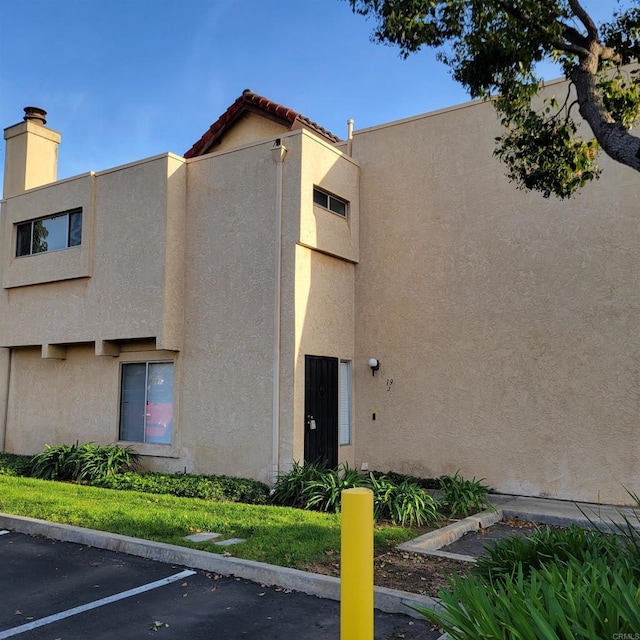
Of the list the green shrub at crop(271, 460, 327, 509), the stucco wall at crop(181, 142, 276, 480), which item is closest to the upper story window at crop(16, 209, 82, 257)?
the stucco wall at crop(181, 142, 276, 480)

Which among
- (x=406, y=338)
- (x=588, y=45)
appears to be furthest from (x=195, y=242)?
(x=588, y=45)

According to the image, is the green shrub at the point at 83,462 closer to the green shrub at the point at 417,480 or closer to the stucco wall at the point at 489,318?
the stucco wall at the point at 489,318

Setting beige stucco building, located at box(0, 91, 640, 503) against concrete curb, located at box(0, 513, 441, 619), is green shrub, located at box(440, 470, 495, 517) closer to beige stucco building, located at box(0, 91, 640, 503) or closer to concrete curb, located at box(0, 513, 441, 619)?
beige stucco building, located at box(0, 91, 640, 503)

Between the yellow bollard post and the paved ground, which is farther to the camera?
the paved ground

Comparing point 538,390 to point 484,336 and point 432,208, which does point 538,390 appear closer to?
point 484,336

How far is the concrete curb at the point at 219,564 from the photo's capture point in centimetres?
545

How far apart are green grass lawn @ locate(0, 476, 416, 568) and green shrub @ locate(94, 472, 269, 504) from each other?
432 mm

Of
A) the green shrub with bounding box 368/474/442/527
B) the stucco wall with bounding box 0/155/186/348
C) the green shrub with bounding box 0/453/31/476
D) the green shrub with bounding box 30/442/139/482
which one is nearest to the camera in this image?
the green shrub with bounding box 368/474/442/527

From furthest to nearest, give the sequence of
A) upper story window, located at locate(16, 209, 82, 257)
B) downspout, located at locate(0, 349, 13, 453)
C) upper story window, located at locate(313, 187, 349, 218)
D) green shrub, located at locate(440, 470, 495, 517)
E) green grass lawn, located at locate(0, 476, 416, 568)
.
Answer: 1. downspout, located at locate(0, 349, 13, 453)
2. upper story window, located at locate(16, 209, 82, 257)
3. upper story window, located at locate(313, 187, 349, 218)
4. green shrub, located at locate(440, 470, 495, 517)
5. green grass lawn, located at locate(0, 476, 416, 568)

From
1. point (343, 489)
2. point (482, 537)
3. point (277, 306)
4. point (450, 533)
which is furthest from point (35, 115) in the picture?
point (482, 537)

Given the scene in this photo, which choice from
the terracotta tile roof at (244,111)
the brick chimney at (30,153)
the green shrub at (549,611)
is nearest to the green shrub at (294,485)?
the green shrub at (549,611)

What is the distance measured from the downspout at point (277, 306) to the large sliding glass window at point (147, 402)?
2.67m

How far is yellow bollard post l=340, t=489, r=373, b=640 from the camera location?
121 inches

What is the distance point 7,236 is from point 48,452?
5.72 m
